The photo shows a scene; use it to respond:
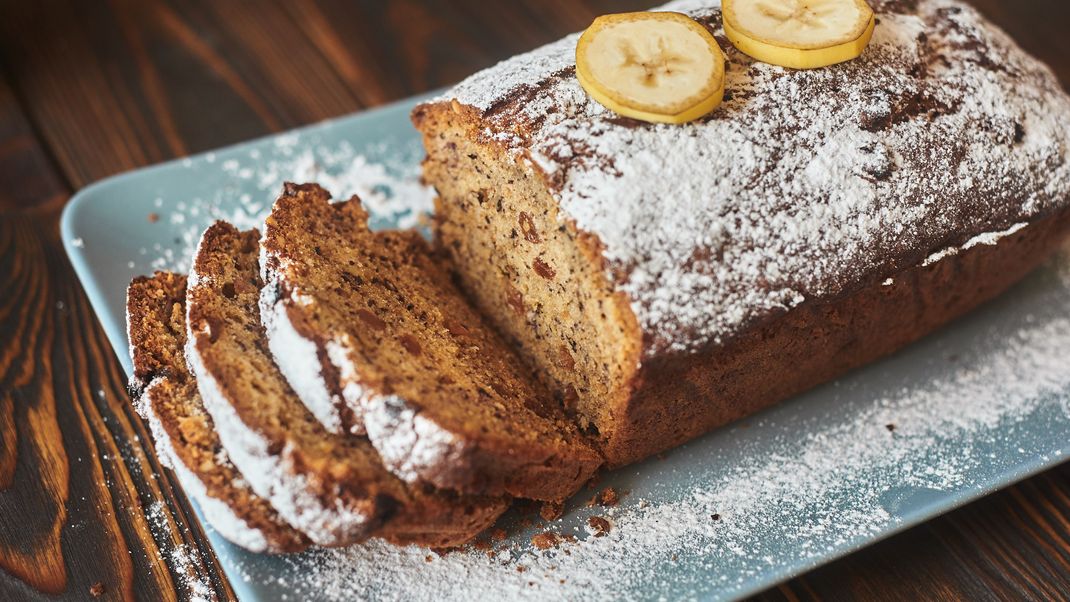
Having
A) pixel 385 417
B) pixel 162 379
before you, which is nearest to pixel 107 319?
pixel 162 379

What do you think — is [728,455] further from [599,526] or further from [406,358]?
[406,358]

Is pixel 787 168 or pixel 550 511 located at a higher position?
pixel 787 168

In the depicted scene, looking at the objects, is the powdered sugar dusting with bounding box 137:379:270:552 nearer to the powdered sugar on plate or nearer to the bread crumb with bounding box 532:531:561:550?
the bread crumb with bounding box 532:531:561:550

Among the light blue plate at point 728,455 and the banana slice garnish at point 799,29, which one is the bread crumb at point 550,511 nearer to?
the light blue plate at point 728,455

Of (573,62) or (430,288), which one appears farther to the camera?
(430,288)

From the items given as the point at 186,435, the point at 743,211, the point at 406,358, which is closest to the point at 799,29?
the point at 743,211

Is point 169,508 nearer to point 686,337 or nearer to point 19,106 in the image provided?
point 686,337

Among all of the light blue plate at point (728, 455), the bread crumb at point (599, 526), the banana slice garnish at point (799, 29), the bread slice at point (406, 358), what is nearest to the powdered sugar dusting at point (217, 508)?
the light blue plate at point (728, 455)
